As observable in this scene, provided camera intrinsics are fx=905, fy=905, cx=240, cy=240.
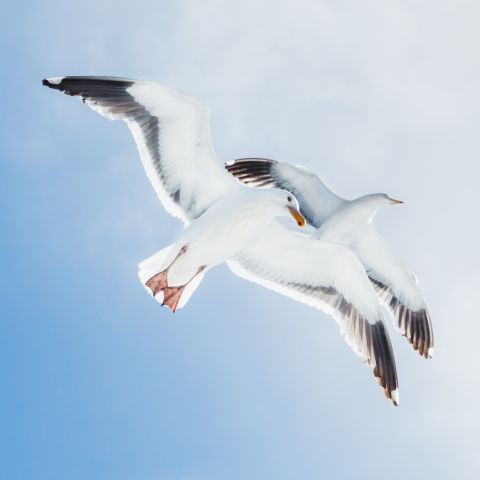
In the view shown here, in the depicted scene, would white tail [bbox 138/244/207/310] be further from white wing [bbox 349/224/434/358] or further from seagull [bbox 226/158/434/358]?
white wing [bbox 349/224/434/358]

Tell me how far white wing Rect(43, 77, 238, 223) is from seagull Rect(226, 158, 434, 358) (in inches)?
116

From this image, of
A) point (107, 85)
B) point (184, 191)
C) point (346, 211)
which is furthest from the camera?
point (346, 211)

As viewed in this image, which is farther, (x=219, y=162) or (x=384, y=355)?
(x=384, y=355)

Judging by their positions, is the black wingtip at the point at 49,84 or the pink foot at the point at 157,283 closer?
the black wingtip at the point at 49,84

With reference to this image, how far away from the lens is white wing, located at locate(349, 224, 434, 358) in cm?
1325

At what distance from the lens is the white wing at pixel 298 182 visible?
13633mm

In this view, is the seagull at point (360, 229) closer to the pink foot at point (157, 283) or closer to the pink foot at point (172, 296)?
the pink foot at point (172, 296)

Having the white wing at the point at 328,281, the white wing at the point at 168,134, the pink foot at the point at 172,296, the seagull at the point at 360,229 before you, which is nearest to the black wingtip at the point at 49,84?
the white wing at the point at 168,134

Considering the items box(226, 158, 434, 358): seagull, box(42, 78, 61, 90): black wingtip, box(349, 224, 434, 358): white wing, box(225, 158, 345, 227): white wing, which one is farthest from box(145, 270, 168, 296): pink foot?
box(349, 224, 434, 358): white wing

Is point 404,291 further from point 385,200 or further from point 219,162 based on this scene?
point 219,162

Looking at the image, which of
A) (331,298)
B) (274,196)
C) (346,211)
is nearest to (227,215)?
(274,196)

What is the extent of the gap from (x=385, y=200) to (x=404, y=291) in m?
1.40

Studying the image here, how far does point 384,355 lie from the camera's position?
36.4 feet

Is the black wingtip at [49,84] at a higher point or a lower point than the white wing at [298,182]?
higher
